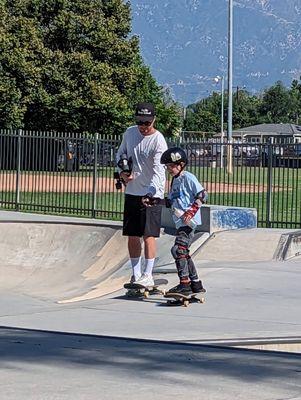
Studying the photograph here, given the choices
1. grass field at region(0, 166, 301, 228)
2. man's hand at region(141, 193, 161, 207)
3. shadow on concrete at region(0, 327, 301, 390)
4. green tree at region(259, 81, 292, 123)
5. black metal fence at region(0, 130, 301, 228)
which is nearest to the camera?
shadow on concrete at region(0, 327, 301, 390)

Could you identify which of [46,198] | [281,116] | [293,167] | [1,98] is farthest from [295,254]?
[281,116]

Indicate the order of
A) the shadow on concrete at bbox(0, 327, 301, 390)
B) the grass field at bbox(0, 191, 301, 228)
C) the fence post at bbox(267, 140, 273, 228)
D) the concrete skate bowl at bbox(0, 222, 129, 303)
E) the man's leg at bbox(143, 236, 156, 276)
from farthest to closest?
the grass field at bbox(0, 191, 301, 228) < the fence post at bbox(267, 140, 273, 228) < the concrete skate bowl at bbox(0, 222, 129, 303) < the man's leg at bbox(143, 236, 156, 276) < the shadow on concrete at bbox(0, 327, 301, 390)

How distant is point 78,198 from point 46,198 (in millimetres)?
1078

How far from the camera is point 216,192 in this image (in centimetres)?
1920

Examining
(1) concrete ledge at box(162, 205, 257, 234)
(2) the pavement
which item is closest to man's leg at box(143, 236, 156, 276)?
(2) the pavement

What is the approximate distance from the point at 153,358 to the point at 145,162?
3.85 metres

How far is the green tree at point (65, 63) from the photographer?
4294 centimetres

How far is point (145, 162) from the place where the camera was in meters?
10.6

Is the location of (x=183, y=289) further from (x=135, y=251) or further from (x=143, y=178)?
(x=143, y=178)

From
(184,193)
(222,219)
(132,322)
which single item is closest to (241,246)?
(222,219)

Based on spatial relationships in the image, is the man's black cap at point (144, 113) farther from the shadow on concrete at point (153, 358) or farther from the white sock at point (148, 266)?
the shadow on concrete at point (153, 358)

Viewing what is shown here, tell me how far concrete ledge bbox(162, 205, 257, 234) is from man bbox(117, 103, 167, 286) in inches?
134

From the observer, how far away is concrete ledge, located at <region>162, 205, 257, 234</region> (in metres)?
14.0

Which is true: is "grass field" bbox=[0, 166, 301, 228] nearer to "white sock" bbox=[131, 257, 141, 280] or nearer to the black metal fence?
the black metal fence
